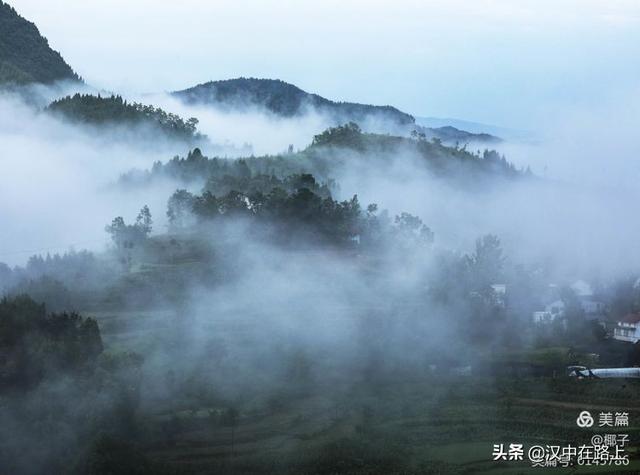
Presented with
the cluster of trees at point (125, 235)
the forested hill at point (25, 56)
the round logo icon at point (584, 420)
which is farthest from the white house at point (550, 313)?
the forested hill at point (25, 56)

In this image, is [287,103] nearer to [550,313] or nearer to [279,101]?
[279,101]

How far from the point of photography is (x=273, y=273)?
3516 cm

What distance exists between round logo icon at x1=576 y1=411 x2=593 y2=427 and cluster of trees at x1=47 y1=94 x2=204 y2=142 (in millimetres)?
43304

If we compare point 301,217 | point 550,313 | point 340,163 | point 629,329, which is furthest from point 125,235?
point 340,163

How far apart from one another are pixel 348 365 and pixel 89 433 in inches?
386

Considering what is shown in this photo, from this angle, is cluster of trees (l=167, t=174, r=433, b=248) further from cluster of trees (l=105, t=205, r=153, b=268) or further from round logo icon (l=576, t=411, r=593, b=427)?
round logo icon (l=576, t=411, r=593, b=427)

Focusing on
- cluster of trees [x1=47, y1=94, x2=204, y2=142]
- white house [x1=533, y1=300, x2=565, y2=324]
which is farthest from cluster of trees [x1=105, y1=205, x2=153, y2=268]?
cluster of trees [x1=47, y1=94, x2=204, y2=142]

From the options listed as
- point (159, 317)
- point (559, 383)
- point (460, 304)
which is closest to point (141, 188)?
point (159, 317)

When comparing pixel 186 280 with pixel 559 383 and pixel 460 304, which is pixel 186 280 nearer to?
pixel 460 304

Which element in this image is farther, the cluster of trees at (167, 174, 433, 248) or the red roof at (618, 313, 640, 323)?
the cluster of trees at (167, 174, 433, 248)

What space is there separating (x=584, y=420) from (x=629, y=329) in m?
9.52

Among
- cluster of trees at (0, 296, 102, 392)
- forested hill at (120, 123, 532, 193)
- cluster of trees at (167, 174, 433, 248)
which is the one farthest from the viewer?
forested hill at (120, 123, 532, 193)

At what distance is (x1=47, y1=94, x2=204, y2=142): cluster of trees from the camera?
5916 centimetres

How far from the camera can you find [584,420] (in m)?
22.3
